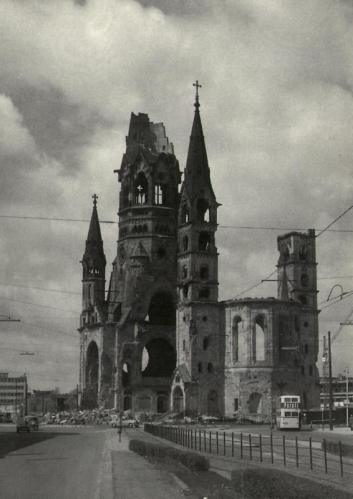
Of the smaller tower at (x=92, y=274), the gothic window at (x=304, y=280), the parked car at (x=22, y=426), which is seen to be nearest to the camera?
the parked car at (x=22, y=426)

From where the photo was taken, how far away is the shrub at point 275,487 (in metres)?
15.9

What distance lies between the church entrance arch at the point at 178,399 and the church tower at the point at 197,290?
0.39ft

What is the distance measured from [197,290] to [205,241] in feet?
24.9

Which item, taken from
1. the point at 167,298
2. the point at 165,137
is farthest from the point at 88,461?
the point at 165,137

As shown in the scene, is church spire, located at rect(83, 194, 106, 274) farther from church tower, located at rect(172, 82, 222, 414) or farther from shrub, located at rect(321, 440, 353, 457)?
shrub, located at rect(321, 440, 353, 457)

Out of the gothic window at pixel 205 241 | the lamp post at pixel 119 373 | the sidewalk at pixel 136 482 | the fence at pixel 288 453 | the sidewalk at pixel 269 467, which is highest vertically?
the gothic window at pixel 205 241

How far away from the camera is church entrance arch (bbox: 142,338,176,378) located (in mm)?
114625

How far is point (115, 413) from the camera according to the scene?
104m

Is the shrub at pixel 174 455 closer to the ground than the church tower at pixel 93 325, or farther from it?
closer to the ground

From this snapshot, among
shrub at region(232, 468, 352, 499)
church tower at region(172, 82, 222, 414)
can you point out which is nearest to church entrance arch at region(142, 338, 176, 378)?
church tower at region(172, 82, 222, 414)

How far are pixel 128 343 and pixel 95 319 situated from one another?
8698mm

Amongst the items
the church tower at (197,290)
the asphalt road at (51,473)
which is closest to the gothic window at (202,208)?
the church tower at (197,290)

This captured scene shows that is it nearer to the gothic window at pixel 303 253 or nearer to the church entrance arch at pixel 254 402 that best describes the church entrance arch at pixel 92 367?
the church entrance arch at pixel 254 402

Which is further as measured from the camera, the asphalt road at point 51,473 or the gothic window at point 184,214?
the gothic window at point 184,214
